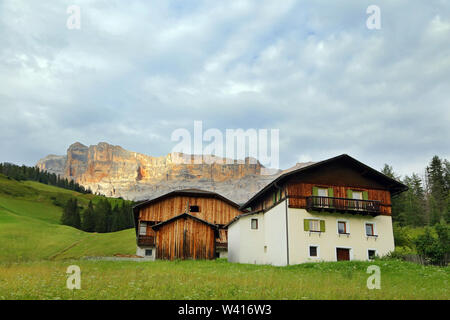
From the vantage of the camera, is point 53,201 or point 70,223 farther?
point 53,201

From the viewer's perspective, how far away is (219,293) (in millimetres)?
15242

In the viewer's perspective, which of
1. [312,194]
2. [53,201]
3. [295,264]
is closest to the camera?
[295,264]

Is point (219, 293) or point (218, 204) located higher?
point (218, 204)

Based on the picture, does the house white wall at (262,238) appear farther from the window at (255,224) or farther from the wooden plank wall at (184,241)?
the wooden plank wall at (184,241)

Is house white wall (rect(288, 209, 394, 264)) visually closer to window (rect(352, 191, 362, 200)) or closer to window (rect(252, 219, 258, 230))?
window (rect(352, 191, 362, 200))

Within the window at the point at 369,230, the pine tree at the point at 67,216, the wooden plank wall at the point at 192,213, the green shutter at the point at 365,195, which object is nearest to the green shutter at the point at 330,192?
the green shutter at the point at 365,195

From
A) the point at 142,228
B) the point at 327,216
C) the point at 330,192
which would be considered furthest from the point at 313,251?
the point at 142,228

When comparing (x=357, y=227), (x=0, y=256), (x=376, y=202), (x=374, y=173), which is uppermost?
(x=374, y=173)

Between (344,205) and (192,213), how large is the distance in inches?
929

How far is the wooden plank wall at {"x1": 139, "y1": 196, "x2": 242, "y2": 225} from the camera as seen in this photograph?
5316 centimetres

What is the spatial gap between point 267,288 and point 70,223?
114817mm
